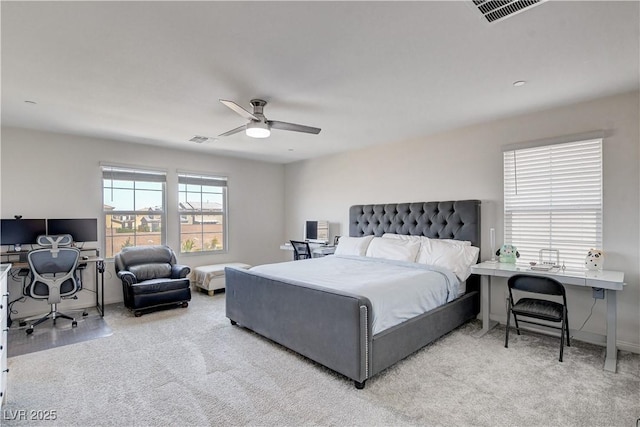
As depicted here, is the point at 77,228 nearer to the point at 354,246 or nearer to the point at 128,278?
the point at 128,278

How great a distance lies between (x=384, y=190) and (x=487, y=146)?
64.1 inches

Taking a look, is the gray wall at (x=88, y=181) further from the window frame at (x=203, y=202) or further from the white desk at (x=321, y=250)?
the white desk at (x=321, y=250)

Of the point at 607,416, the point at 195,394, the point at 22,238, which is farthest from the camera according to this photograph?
the point at 22,238

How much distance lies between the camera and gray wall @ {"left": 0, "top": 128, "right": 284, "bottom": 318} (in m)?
4.21

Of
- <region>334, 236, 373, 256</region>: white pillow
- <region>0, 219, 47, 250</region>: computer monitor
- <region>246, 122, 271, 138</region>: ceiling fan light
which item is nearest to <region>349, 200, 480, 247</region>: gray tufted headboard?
<region>334, 236, 373, 256</region>: white pillow

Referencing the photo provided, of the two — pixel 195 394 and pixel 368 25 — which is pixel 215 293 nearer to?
pixel 195 394

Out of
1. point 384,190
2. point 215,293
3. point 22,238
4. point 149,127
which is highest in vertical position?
point 149,127

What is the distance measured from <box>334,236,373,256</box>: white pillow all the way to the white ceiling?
1.81 m

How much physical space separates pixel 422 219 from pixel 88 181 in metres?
4.89

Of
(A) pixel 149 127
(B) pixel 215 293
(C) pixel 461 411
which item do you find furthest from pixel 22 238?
(C) pixel 461 411

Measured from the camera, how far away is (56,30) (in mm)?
1997

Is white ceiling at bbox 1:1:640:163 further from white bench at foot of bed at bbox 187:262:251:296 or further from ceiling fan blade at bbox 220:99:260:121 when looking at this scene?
white bench at foot of bed at bbox 187:262:251:296

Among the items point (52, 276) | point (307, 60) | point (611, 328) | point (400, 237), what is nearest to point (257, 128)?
point (307, 60)

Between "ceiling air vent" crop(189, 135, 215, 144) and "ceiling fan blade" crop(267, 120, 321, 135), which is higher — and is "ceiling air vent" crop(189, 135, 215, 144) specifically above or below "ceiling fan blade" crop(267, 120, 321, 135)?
above
